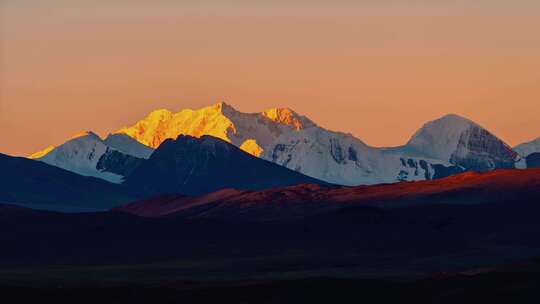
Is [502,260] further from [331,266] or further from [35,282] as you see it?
[35,282]

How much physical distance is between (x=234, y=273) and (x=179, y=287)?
122 ft

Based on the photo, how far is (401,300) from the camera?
430ft

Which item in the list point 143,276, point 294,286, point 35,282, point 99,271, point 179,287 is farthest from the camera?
point 99,271

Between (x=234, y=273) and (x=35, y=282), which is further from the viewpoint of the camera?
(x=234, y=273)

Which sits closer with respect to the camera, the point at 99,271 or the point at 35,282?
the point at 35,282

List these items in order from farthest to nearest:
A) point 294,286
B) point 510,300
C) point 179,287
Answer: point 179,287
point 294,286
point 510,300

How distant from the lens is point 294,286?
136750 mm

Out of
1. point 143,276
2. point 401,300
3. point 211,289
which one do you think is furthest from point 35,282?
point 401,300

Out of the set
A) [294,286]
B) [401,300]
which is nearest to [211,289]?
[294,286]

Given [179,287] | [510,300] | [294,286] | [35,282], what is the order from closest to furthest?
[510,300] → [294,286] → [179,287] → [35,282]

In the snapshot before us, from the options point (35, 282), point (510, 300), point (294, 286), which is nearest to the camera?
point (510, 300)

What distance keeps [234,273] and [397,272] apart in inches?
630

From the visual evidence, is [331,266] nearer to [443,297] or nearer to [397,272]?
[397,272]

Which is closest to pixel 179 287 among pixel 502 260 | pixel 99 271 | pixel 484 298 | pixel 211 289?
pixel 211 289
